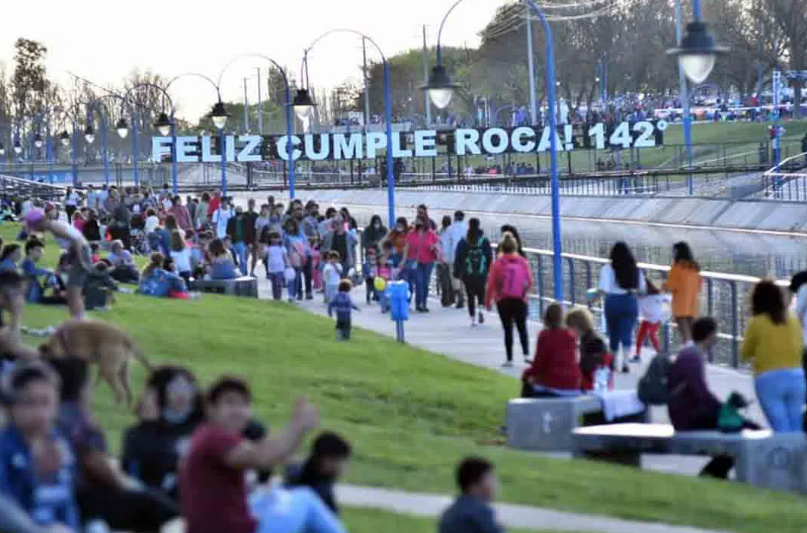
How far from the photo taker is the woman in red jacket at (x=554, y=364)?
699 inches

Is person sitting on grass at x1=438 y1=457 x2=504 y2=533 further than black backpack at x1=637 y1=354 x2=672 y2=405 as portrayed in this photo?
No

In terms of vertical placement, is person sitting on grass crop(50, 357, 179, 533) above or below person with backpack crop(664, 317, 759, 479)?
above

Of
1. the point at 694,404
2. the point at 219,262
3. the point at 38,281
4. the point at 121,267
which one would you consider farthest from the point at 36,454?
the point at 219,262

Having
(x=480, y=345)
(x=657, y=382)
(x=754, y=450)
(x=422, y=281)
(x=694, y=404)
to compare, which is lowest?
(x=480, y=345)

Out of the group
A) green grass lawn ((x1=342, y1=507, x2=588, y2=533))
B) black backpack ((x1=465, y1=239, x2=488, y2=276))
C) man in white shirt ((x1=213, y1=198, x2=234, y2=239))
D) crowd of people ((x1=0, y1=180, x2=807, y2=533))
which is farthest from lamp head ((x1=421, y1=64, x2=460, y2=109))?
green grass lawn ((x1=342, y1=507, x2=588, y2=533))

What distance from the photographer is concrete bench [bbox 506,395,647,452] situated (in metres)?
17.6

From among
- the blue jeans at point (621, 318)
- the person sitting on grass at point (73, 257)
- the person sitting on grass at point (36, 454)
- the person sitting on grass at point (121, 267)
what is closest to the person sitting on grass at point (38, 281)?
the person sitting on grass at point (73, 257)

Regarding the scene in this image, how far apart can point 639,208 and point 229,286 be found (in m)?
44.6

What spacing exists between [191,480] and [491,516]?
1.47 m

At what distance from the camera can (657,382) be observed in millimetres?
16625

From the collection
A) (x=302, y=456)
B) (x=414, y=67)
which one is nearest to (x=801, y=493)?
(x=302, y=456)

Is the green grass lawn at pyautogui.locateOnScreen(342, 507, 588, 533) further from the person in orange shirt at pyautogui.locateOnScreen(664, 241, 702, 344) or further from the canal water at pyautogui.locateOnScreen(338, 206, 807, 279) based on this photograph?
the canal water at pyautogui.locateOnScreen(338, 206, 807, 279)

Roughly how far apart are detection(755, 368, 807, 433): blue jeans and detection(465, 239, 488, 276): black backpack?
530 inches

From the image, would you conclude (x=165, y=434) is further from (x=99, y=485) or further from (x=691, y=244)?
(x=691, y=244)
